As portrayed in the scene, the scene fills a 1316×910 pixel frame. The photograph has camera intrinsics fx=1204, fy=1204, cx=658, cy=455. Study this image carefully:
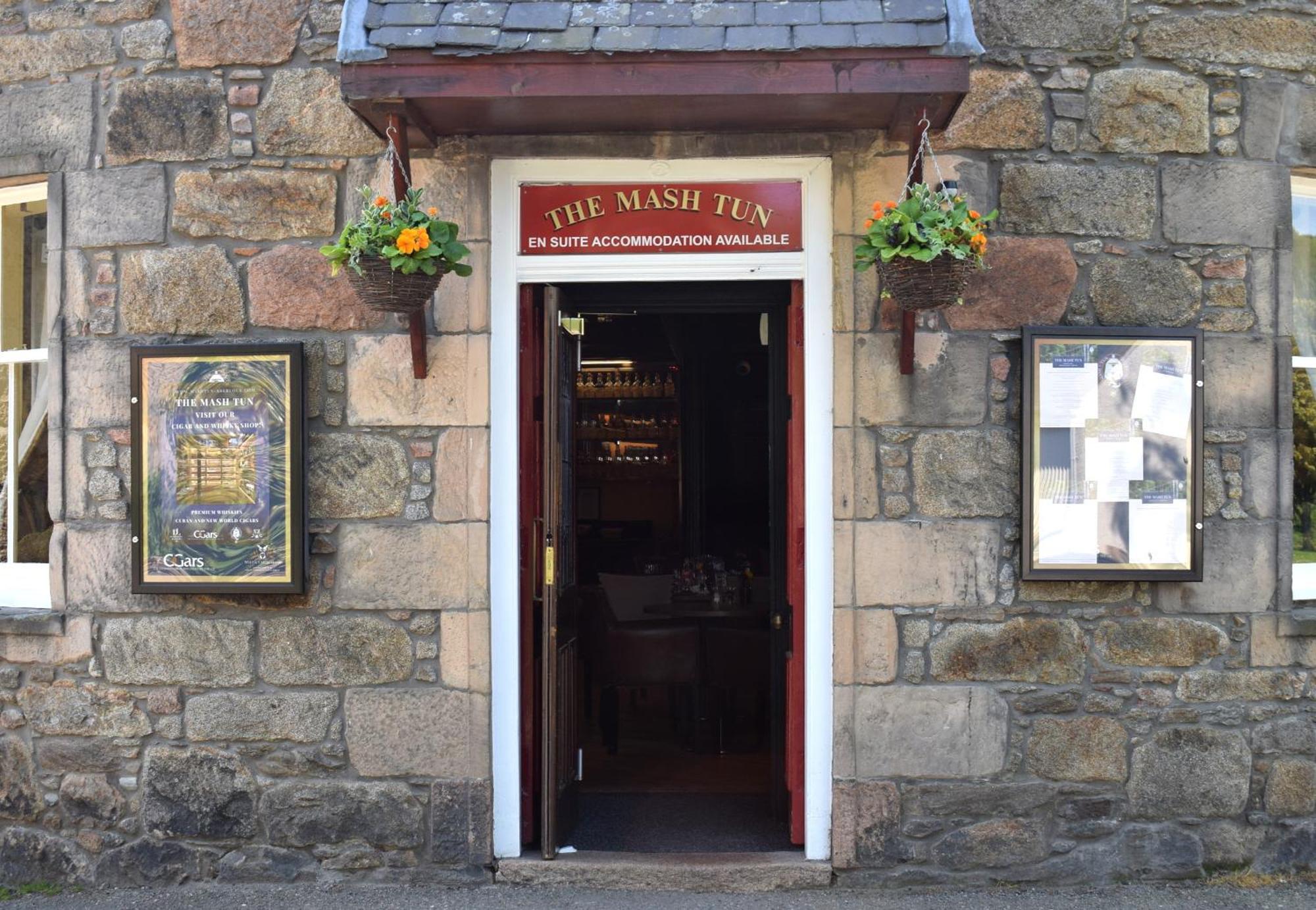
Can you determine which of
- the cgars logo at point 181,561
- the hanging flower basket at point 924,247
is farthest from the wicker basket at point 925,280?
the cgars logo at point 181,561

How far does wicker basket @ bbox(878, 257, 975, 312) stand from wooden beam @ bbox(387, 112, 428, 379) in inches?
71.3

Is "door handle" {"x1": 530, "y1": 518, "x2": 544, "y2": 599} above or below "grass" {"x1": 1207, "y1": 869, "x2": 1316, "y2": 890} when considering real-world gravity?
above

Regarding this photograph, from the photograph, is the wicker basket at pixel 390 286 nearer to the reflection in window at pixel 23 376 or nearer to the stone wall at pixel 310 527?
the stone wall at pixel 310 527

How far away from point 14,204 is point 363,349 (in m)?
1.95

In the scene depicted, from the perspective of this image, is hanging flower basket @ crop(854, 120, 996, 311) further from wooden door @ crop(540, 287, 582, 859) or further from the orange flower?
the orange flower

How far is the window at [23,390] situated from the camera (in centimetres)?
548

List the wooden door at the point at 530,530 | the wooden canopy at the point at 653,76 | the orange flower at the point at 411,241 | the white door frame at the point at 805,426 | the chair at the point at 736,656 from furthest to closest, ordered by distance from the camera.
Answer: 1. the chair at the point at 736,656
2. the wooden door at the point at 530,530
3. the white door frame at the point at 805,426
4. the orange flower at the point at 411,241
5. the wooden canopy at the point at 653,76

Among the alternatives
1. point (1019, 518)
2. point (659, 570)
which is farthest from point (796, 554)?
point (659, 570)

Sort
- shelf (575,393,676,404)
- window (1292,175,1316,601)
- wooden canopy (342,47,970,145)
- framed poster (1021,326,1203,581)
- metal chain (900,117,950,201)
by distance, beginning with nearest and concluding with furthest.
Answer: wooden canopy (342,47,970,145), metal chain (900,117,950,201), framed poster (1021,326,1203,581), window (1292,175,1316,601), shelf (575,393,676,404)

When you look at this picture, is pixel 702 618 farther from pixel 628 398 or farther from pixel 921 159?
pixel 628 398

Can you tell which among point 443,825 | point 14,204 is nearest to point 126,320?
point 14,204

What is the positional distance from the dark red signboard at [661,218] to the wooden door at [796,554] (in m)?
0.28

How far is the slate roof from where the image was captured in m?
4.23

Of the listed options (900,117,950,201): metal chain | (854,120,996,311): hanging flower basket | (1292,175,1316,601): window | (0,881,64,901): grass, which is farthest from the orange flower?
(1292,175,1316,601): window
